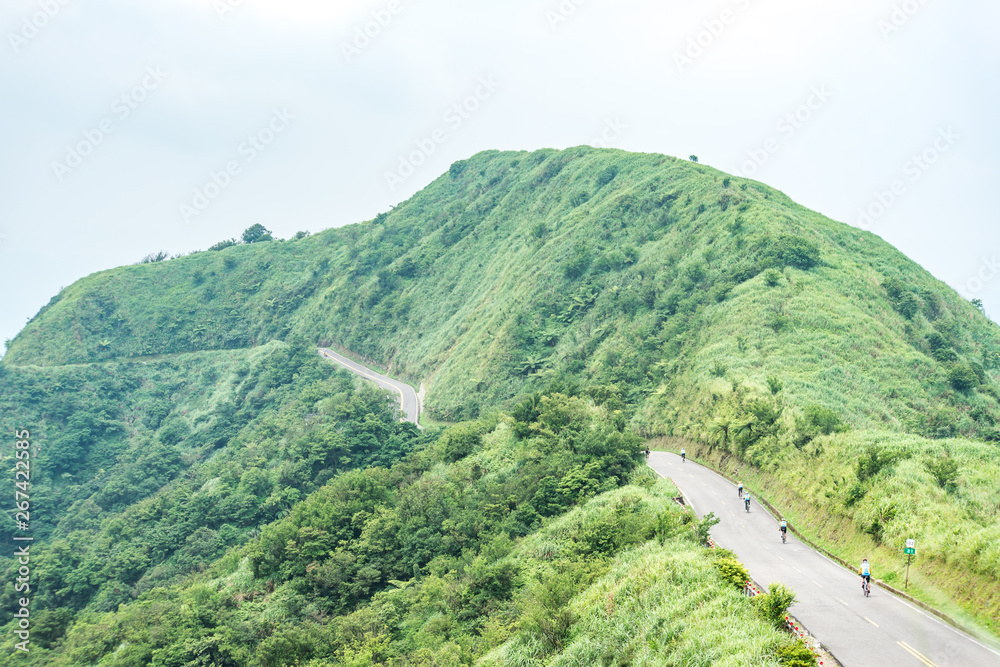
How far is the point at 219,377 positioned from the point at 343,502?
68.7 meters

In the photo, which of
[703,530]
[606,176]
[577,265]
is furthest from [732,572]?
[606,176]

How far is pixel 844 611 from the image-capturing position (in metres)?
16.7

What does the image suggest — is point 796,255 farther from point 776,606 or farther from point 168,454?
point 168,454

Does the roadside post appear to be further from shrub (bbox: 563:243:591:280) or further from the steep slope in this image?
shrub (bbox: 563:243:591:280)

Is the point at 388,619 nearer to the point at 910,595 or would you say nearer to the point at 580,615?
the point at 580,615

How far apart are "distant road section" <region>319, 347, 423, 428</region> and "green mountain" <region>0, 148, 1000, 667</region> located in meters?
2.28

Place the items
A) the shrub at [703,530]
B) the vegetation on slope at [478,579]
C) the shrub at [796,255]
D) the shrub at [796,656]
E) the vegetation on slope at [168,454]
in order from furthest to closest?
the shrub at [796,255] < the vegetation on slope at [168,454] < the shrub at [703,530] < the vegetation on slope at [478,579] < the shrub at [796,656]

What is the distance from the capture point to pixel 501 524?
86.6 feet

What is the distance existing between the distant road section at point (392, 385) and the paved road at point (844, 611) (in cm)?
4024

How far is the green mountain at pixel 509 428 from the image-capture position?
2167 centimetres

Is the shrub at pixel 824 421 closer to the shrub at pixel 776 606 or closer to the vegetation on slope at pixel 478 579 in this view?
the vegetation on slope at pixel 478 579

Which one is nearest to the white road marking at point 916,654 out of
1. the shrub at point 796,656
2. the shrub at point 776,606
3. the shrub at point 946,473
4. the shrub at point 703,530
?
the shrub at point 776,606

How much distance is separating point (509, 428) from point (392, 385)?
43.9 metres

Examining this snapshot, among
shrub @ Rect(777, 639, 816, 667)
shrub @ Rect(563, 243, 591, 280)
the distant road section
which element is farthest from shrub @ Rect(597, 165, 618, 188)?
shrub @ Rect(777, 639, 816, 667)
